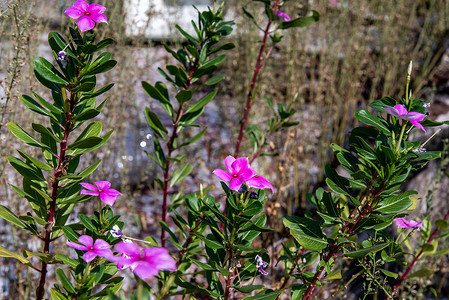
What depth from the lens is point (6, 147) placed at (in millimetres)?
1942

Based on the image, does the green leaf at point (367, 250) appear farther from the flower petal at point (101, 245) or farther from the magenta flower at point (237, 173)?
the flower petal at point (101, 245)

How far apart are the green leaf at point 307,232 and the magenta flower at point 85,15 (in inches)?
25.5

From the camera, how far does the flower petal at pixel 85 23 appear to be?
1016 millimetres

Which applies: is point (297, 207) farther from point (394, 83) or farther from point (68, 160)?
point (68, 160)

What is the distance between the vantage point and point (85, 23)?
1025 millimetres

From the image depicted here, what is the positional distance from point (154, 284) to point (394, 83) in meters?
3.13

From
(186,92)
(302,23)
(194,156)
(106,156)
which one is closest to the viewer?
(186,92)

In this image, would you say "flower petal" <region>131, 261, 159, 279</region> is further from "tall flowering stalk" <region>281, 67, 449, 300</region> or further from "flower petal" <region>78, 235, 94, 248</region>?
"tall flowering stalk" <region>281, 67, 449, 300</region>

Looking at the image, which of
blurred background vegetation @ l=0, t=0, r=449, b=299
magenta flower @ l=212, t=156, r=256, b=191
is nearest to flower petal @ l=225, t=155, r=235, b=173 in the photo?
magenta flower @ l=212, t=156, r=256, b=191

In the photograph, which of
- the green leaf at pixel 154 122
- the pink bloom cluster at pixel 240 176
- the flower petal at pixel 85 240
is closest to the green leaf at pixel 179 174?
the green leaf at pixel 154 122

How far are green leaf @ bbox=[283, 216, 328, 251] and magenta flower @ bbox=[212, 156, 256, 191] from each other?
18 cm

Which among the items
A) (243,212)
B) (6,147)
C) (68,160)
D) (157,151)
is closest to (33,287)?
(6,147)

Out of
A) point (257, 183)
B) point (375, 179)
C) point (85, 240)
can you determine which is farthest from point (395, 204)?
point (85, 240)

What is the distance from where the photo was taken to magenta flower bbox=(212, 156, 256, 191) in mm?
1014
